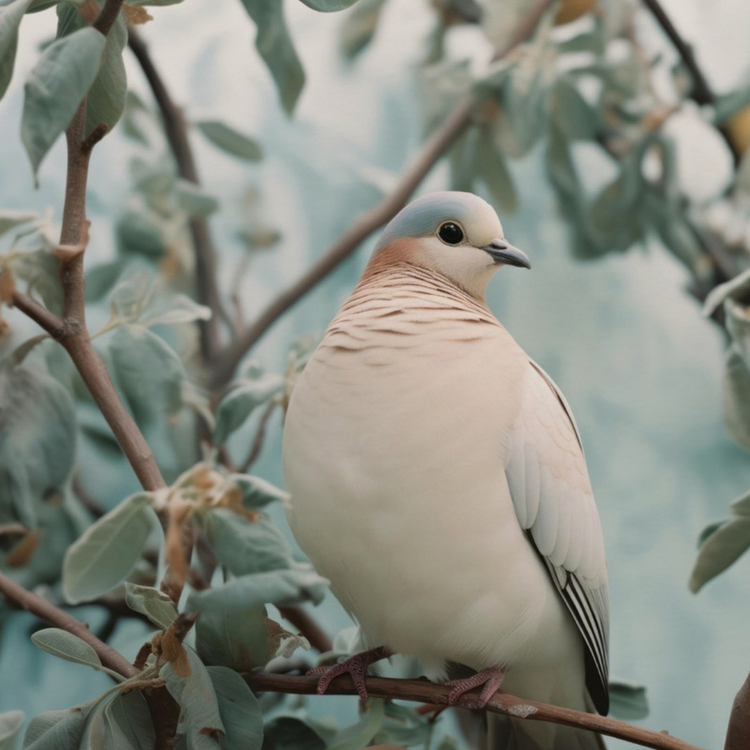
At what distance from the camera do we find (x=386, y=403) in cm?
46

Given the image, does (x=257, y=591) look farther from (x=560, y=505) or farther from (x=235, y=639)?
(x=560, y=505)

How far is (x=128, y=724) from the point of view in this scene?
0.43 meters

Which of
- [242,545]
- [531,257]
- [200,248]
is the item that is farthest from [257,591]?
[531,257]

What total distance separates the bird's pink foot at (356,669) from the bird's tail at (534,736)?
134 mm

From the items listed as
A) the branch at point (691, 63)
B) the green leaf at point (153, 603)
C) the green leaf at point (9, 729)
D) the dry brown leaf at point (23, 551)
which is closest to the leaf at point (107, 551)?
the green leaf at point (153, 603)

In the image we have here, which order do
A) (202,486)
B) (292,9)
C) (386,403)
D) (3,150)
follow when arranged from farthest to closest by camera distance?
1. (292,9)
2. (3,150)
3. (386,403)
4. (202,486)

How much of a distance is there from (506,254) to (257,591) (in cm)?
27

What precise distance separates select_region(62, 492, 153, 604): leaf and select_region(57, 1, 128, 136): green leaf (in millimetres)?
175

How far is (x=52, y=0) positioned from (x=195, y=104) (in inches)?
30.9

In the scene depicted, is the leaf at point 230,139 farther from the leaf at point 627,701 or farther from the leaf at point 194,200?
the leaf at point 627,701

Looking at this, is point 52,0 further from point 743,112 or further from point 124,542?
point 743,112

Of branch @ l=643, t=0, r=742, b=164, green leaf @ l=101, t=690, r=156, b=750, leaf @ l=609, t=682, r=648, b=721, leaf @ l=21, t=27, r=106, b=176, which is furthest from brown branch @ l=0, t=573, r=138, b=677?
branch @ l=643, t=0, r=742, b=164

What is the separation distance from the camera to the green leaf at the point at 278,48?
476 mm

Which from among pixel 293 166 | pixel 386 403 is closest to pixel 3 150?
pixel 293 166
